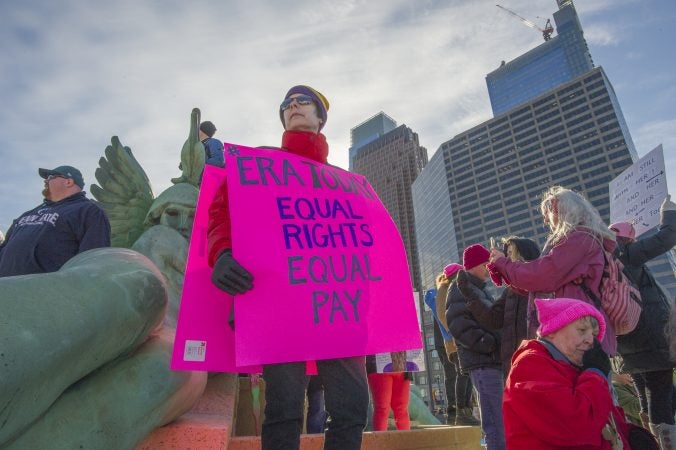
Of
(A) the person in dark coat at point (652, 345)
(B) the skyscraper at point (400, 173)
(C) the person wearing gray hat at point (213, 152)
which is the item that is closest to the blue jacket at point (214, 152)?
(C) the person wearing gray hat at point (213, 152)

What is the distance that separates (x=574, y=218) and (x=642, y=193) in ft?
8.69

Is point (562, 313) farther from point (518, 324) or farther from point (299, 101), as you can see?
point (299, 101)

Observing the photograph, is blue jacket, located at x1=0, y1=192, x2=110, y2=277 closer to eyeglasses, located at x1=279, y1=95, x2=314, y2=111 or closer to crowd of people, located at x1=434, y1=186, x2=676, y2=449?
eyeglasses, located at x1=279, y1=95, x2=314, y2=111

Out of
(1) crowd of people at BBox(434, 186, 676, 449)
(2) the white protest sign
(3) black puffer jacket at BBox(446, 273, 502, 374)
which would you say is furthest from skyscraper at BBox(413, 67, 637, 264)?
(3) black puffer jacket at BBox(446, 273, 502, 374)

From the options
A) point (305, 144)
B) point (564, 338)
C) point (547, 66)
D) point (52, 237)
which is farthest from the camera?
point (547, 66)

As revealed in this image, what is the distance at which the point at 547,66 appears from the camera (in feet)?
531

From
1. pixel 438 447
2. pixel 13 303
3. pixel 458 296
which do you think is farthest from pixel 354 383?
pixel 458 296

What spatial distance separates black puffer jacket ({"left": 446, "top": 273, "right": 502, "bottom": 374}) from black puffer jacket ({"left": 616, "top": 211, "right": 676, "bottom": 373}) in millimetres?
1031

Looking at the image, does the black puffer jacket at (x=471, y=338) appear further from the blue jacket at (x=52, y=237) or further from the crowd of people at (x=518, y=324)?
the blue jacket at (x=52, y=237)

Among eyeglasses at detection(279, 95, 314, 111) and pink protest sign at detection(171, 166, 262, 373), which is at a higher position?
eyeglasses at detection(279, 95, 314, 111)

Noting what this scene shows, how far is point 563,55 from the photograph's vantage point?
160 meters

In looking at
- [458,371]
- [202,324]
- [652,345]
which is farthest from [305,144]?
[458,371]

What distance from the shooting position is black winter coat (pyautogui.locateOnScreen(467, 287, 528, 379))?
304 cm

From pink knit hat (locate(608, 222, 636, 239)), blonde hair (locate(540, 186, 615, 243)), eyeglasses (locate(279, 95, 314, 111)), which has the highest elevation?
eyeglasses (locate(279, 95, 314, 111))
